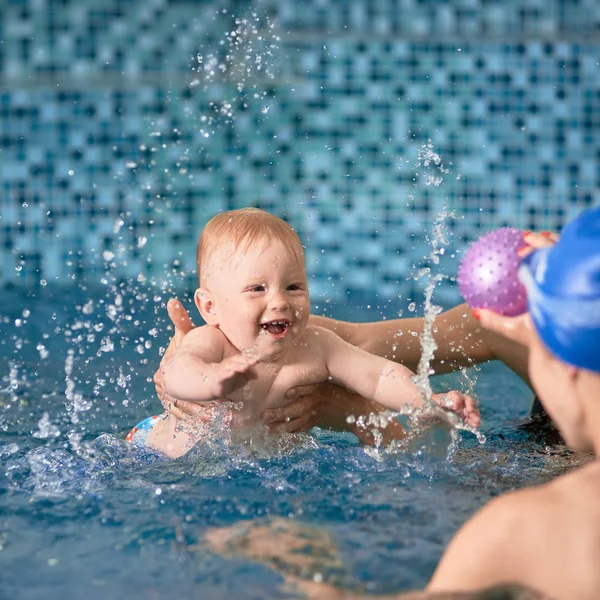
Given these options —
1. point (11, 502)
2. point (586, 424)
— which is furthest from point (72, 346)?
point (586, 424)

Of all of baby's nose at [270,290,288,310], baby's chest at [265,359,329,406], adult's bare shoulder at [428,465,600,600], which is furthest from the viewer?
baby's chest at [265,359,329,406]

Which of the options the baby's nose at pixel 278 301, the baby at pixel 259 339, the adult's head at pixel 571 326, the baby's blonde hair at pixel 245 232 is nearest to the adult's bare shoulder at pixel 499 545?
the adult's head at pixel 571 326

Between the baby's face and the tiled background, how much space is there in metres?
4.08

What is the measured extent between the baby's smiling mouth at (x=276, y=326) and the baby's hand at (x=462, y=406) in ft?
1.71

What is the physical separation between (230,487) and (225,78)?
5252 mm

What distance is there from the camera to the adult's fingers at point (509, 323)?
2047 mm

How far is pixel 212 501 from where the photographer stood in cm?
242

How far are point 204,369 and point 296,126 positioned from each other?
4.96 m

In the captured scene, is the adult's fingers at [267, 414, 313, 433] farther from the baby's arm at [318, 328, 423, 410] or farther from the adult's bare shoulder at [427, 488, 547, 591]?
the adult's bare shoulder at [427, 488, 547, 591]

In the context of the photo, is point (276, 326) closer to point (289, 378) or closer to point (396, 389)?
point (289, 378)

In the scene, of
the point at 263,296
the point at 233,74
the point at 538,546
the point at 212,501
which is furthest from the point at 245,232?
the point at 233,74

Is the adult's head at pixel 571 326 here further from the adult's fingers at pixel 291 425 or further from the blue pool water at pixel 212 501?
the adult's fingers at pixel 291 425

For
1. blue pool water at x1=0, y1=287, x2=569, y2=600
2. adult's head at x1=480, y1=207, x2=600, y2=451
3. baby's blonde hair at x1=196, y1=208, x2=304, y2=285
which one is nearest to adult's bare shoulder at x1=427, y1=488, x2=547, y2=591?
adult's head at x1=480, y1=207, x2=600, y2=451

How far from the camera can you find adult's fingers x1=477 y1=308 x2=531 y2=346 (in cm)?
205
